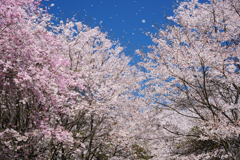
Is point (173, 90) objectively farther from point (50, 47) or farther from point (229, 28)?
point (50, 47)

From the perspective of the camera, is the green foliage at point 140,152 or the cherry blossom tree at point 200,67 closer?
the cherry blossom tree at point 200,67

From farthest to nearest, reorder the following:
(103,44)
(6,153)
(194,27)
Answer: (103,44) < (194,27) < (6,153)

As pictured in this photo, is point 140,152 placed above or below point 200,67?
below

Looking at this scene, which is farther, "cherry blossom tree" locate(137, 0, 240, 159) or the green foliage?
the green foliage

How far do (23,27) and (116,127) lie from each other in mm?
6929

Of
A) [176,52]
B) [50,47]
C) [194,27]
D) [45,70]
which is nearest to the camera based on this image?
[45,70]

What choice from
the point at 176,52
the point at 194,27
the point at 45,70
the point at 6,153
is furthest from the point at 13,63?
the point at 194,27

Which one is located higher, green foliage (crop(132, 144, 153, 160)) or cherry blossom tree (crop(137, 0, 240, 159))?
cherry blossom tree (crop(137, 0, 240, 159))

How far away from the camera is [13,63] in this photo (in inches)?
197

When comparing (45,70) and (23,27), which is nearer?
(45,70)

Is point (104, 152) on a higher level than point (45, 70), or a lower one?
lower

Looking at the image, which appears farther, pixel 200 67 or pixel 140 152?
pixel 140 152

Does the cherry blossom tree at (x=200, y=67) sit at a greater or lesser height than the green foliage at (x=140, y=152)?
greater

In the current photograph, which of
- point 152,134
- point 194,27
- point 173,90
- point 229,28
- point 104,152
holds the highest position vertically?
point 194,27
